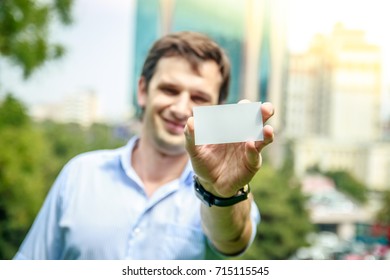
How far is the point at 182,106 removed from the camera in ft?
3.72

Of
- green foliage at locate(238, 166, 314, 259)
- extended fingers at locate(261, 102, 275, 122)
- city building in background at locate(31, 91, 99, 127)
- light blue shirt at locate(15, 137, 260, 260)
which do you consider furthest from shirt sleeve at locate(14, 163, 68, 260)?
→ green foliage at locate(238, 166, 314, 259)

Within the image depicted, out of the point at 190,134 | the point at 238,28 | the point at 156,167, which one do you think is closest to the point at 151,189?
the point at 156,167

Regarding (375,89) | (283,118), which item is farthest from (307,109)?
(375,89)

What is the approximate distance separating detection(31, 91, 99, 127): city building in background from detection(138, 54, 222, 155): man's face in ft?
14.5

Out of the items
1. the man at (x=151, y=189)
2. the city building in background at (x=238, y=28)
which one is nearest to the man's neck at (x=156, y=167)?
the man at (x=151, y=189)

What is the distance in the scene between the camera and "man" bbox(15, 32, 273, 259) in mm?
1099

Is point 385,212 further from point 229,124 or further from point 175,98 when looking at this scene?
point 229,124

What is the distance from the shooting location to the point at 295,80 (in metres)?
6.15

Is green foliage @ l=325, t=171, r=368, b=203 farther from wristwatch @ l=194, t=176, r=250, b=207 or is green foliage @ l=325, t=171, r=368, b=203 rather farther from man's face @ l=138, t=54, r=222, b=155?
wristwatch @ l=194, t=176, r=250, b=207

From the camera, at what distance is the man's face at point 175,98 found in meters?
1.13

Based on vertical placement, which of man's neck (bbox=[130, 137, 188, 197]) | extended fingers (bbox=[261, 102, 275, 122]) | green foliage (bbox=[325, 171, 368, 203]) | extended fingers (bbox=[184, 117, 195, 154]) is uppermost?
extended fingers (bbox=[261, 102, 275, 122])

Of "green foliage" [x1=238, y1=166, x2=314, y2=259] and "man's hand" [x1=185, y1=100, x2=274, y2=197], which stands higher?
"man's hand" [x1=185, y1=100, x2=274, y2=197]

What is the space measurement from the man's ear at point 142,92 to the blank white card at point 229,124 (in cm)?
35

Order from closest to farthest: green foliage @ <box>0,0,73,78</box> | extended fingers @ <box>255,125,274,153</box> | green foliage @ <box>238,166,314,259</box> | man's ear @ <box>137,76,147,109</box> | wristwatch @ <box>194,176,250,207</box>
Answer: extended fingers @ <box>255,125,274,153</box>
wristwatch @ <box>194,176,250,207</box>
man's ear @ <box>137,76,147,109</box>
green foliage @ <box>0,0,73,78</box>
green foliage @ <box>238,166,314,259</box>
